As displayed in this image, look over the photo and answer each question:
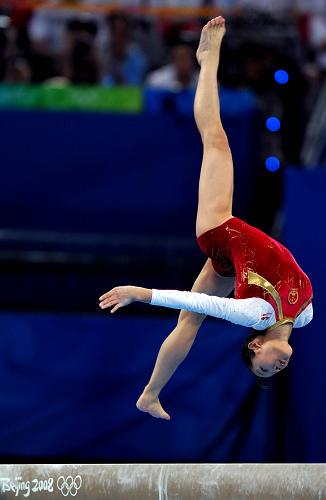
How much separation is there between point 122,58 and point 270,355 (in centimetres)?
554

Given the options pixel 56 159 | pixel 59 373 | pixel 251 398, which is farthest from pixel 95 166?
pixel 251 398

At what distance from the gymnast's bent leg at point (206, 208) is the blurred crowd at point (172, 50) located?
3099mm

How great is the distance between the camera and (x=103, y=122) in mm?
8242

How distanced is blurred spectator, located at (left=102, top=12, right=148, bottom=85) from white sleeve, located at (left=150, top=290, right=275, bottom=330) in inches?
203

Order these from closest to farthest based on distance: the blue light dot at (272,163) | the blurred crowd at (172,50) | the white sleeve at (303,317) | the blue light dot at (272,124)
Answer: the white sleeve at (303,317) → the blue light dot at (272,163) → the blue light dot at (272,124) → the blurred crowd at (172,50)

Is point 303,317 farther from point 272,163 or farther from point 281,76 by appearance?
point 281,76

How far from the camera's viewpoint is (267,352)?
16.4 feet

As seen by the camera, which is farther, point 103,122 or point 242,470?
point 103,122

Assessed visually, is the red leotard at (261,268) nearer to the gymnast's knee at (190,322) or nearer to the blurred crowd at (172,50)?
the gymnast's knee at (190,322)

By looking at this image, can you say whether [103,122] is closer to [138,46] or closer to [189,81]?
[189,81]

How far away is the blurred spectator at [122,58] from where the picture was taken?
9.64 metres

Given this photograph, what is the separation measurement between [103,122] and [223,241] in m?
3.28

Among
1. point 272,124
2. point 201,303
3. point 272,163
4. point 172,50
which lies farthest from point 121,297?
point 172,50

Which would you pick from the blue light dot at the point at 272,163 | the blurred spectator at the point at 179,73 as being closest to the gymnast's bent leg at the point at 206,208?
the blue light dot at the point at 272,163
